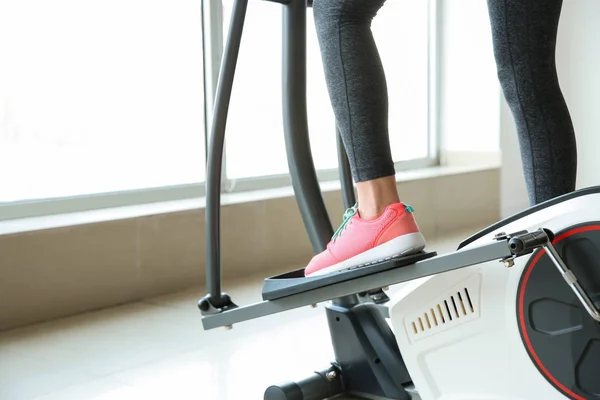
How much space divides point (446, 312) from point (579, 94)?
344cm

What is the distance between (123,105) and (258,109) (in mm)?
708

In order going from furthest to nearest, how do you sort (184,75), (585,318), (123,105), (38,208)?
(184,75)
(123,105)
(38,208)
(585,318)

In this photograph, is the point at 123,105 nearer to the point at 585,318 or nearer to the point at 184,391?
the point at 184,391

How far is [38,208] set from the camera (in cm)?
262

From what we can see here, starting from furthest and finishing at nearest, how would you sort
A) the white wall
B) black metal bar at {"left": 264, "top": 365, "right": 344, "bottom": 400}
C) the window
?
1. the white wall
2. the window
3. black metal bar at {"left": 264, "top": 365, "right": 344, "bottom": 400}

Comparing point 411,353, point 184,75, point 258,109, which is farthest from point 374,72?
point 258,109

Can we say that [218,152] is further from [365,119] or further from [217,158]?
[365,119]

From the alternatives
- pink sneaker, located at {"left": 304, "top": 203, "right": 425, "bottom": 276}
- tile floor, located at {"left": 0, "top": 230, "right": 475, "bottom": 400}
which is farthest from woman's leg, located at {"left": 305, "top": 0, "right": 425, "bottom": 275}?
tile floor, located at {"left": 0, "top": 230, "right": 475, "bottom": 400}

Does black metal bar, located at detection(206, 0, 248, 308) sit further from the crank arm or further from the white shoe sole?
the crank arm

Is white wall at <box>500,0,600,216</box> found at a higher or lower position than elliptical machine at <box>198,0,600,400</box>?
higher

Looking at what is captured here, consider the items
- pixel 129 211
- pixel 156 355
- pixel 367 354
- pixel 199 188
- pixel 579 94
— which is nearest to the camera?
pixel 367 354

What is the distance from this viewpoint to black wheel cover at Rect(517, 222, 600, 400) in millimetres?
1131

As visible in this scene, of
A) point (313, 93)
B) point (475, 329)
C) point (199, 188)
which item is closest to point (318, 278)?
point (475, 329)

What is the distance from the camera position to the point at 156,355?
204 cm
